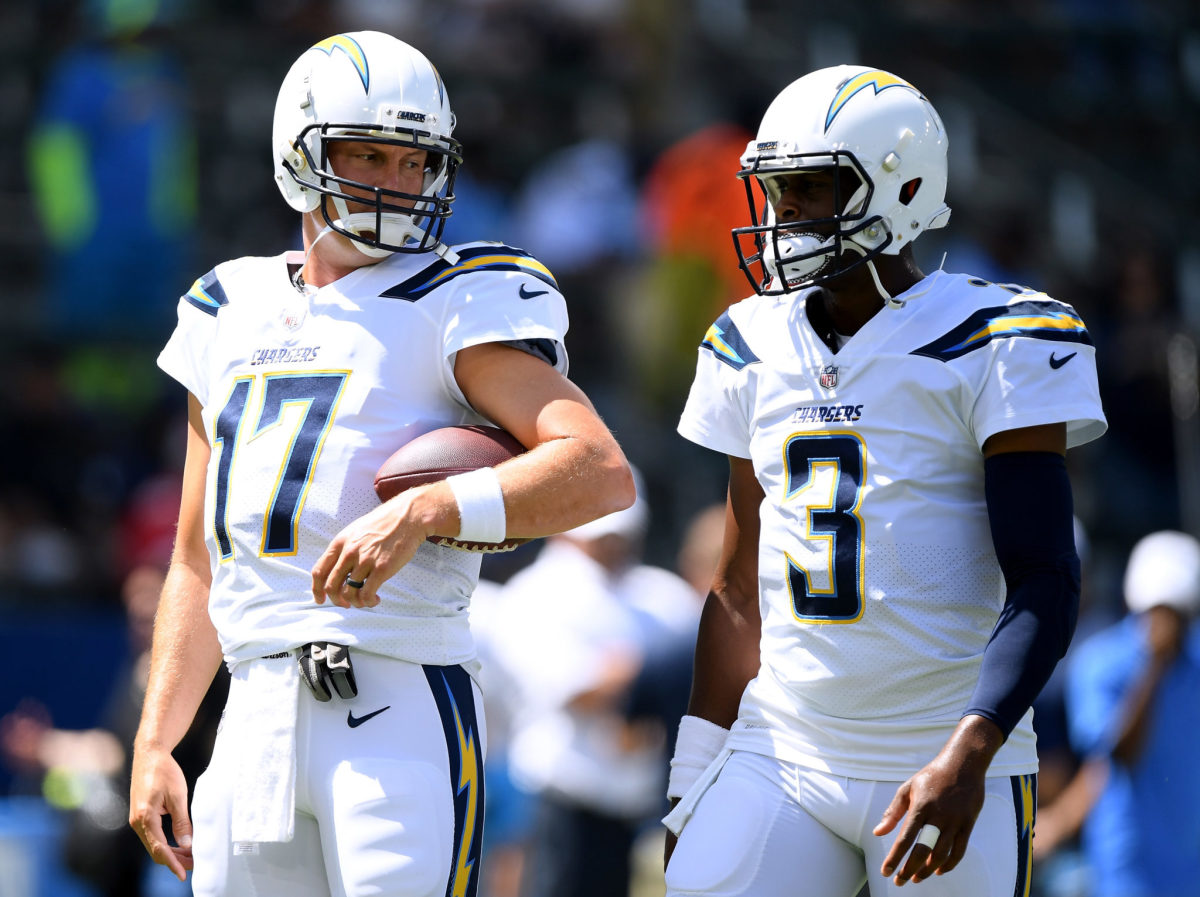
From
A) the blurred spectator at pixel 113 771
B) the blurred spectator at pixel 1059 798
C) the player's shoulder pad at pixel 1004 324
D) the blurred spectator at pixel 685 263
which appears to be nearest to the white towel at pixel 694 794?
the player's shoulder pad at pixel 1004 324

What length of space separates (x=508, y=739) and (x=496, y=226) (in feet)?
12.7

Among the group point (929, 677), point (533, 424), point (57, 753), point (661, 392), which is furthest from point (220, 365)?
point (661, 392)

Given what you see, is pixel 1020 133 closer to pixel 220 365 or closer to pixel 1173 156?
pixel 1173 156

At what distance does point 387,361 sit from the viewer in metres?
3.37

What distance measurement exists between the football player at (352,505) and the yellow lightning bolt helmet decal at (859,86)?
24.9 inches

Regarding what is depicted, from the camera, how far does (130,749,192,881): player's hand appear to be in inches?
136

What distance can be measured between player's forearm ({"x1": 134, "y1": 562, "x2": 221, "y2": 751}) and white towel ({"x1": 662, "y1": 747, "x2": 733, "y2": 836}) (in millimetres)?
961

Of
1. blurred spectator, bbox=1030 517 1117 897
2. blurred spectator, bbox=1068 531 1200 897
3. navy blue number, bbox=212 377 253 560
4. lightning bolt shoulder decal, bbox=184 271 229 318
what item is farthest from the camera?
blurred spectator, bbox=1030 517 1117 897

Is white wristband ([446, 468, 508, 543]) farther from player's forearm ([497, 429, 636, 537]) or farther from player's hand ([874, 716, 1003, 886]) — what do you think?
player's hand ([874, 716, 1003, 886])

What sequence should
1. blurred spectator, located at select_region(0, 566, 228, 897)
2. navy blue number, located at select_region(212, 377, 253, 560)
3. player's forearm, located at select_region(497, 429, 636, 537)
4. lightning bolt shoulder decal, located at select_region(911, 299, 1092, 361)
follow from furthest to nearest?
blurred spectator, located at select_region(0, 566, 228, 897) → navy blue number, located at select_region(212, 377, 253, 560) → lightning bolt shoulder decal, located at select_region(911, 299, 1092, 361) → player's forearm, located at select_region(497, 429, 636, 537)

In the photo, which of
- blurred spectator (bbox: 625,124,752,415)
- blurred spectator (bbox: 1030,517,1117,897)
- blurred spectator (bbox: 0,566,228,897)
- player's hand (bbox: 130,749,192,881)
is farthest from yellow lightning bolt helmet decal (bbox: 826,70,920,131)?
blurred spectator (bbox: 625,124,752,415)

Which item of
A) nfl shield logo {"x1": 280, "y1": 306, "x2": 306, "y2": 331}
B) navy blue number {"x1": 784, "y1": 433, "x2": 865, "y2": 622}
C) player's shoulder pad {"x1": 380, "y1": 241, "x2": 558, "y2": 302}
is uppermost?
player's shoulder pad {"x1": 380, "y1": 241, "x2": 558, "y2": 302}

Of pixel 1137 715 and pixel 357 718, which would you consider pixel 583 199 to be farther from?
pixel 357 718

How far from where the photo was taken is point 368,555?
3.02 m
